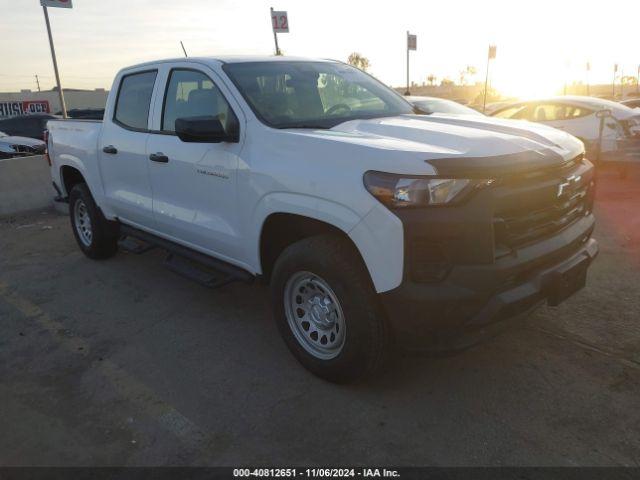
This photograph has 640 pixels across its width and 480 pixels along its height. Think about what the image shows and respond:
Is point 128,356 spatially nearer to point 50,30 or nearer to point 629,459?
point 629,459

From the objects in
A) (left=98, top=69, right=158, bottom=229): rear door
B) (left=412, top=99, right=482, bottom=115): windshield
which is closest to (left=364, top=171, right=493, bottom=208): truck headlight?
(left=98, top=69, right=158, bottom=229): rear door

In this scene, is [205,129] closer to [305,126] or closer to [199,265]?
[305,126]

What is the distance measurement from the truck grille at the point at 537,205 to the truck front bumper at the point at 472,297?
8 centimetres

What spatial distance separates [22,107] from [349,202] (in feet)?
150

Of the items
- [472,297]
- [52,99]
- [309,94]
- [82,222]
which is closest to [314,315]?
[472,297]

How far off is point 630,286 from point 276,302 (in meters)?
3.01

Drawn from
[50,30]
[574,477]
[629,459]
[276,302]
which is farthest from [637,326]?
[50,30]

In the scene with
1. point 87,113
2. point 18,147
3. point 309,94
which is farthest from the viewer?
point 87,113

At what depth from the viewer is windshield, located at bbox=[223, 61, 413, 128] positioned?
140 inches

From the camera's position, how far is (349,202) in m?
2.71

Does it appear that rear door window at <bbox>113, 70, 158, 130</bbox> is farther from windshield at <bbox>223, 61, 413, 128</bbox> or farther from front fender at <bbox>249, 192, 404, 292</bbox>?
front fender at <bbox>249, 192, 404, 292</bbox>

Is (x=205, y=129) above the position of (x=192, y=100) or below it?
below

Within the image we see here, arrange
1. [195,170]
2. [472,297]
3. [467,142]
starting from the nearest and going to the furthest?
1. [472,297]
2. [467,142]
3. [195,170]

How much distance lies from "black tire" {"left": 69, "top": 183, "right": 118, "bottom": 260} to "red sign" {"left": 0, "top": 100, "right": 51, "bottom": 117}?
131 feet
